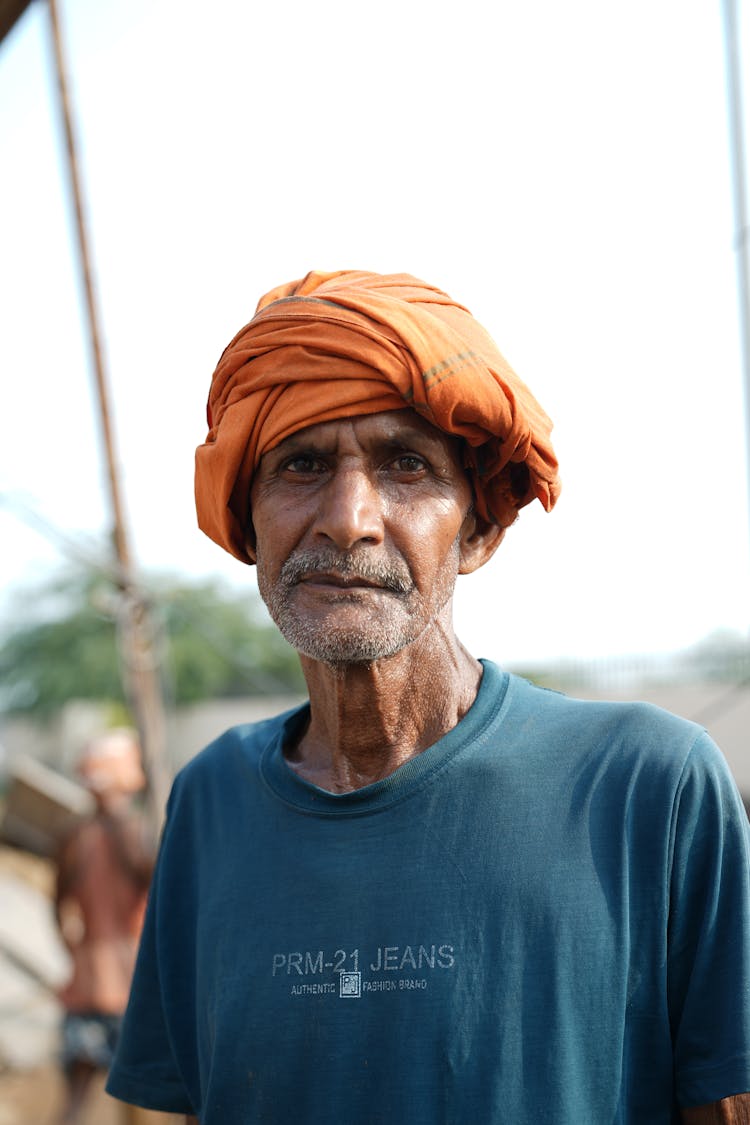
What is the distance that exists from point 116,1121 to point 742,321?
225 inches

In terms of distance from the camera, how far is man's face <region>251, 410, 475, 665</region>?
1.80 metres

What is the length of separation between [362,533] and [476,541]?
0.31 m

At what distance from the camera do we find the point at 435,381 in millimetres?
1763

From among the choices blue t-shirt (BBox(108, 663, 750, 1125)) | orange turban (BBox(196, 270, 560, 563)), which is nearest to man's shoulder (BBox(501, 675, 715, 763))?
blue t-shirt (BBox(108, 663, 750, 1125))

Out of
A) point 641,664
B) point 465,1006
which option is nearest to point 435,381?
point 465,1006

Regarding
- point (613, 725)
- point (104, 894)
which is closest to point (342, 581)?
point (613, 725)

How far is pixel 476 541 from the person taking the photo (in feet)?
6.62

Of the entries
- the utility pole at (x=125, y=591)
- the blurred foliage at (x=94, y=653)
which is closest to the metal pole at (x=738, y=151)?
the utility pole at (x=125, y=591)

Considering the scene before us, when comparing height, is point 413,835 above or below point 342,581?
below

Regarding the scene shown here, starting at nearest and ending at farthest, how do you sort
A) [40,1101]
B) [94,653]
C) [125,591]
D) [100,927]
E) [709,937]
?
[709,937], [125,591], [100,927], [40,1101], [94,653]

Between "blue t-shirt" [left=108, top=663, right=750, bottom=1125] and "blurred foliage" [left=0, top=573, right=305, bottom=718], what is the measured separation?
36163 millimetres

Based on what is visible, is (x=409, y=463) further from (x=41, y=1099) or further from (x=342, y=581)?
(x=41, y=1099)

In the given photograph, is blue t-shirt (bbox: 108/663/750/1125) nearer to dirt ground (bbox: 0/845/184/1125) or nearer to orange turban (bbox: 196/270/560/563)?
orange turban (bbox: 196/270/560/563)

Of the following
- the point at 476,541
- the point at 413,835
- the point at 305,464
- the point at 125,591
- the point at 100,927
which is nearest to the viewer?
the point at 413,835
